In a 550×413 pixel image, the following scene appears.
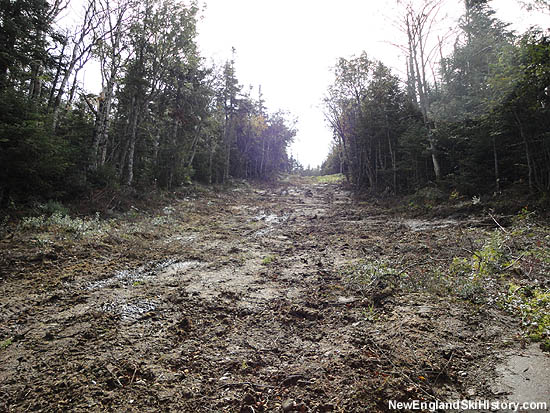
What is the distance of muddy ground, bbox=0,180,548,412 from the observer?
229 centimetres

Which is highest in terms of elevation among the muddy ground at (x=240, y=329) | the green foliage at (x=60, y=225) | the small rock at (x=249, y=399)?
the green foliage at (x=60, y=225)

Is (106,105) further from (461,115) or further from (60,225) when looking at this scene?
(461,115)

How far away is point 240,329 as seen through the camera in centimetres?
345

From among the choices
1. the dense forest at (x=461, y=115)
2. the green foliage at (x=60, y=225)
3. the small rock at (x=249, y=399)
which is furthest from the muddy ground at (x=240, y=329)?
the dense forest at (x=461, y=115)

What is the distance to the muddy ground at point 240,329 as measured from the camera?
7.50ft

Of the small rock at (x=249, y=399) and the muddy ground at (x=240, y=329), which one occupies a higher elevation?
the muddy ground at (x=240, y=329)

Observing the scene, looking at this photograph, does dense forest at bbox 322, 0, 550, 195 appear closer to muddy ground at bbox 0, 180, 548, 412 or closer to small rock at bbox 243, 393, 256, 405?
muddy ground at bbox 0, 180, 548, 412

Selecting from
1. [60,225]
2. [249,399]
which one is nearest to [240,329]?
[249,399]

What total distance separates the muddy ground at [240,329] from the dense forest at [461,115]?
13.8 ft

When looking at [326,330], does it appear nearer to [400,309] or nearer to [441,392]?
[400,309]

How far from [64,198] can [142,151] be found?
8.90 m

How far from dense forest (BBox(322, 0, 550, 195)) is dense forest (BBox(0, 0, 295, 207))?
38.4 ft

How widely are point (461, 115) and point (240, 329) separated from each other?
44.3 feet

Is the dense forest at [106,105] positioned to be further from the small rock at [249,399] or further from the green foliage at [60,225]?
the small rock at [249,399]
